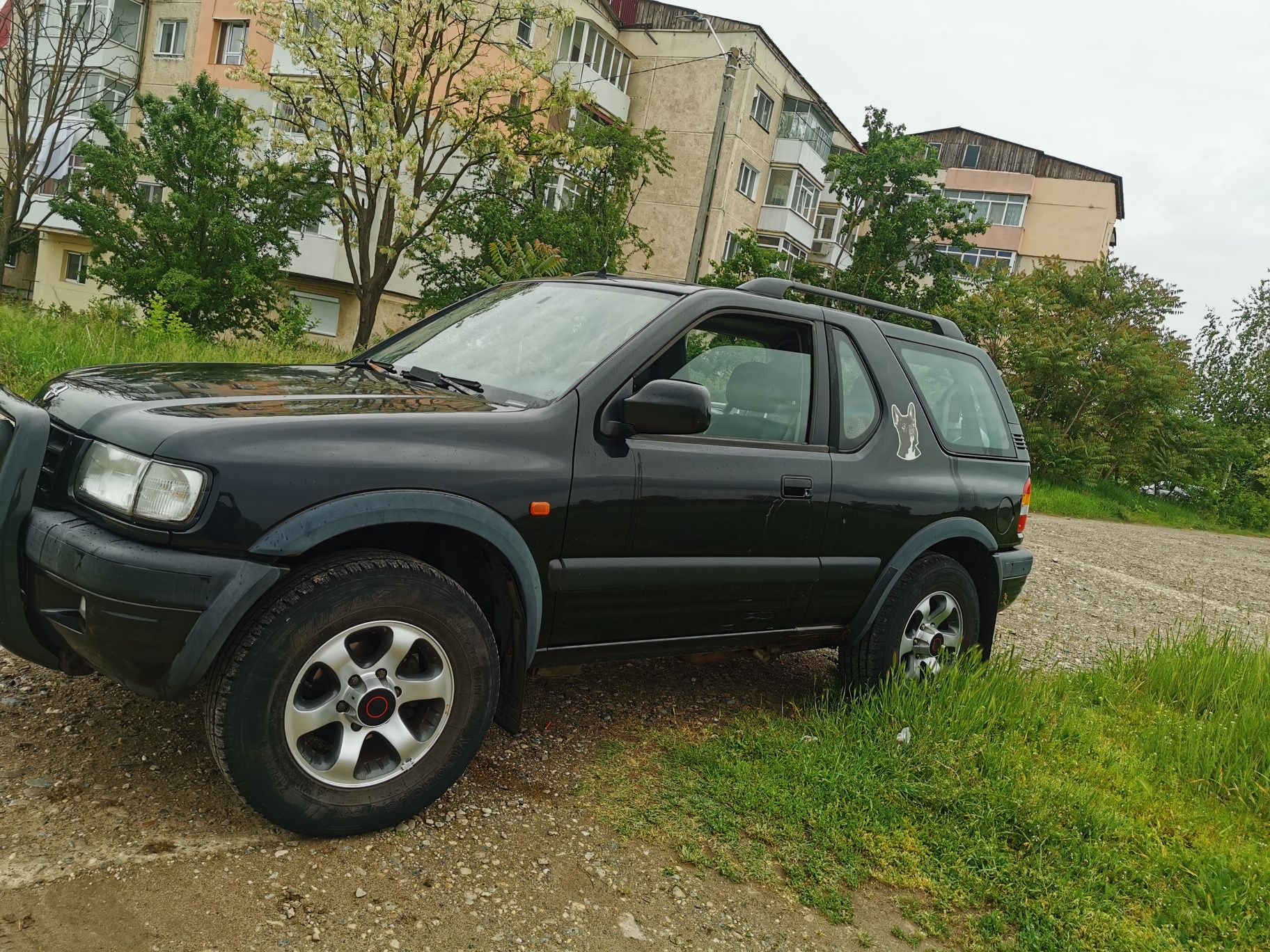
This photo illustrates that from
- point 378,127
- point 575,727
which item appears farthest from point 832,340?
point 378,127

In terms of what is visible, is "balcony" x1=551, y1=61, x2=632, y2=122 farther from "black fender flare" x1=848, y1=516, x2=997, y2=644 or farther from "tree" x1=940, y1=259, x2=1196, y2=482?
"black fender flare" x1=848, y1=516, x2=997, y2=644

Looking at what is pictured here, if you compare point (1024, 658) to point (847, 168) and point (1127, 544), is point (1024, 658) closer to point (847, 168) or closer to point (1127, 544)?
point (1127, 544)

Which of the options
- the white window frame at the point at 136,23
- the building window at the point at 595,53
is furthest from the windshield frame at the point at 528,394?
the white window frame at the point at 136,23

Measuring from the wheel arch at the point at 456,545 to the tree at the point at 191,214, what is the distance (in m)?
17.6

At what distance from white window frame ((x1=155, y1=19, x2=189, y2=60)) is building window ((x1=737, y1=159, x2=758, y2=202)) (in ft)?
63.3

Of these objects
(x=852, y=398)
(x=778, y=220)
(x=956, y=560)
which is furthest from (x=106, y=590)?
(x=778, y=220)

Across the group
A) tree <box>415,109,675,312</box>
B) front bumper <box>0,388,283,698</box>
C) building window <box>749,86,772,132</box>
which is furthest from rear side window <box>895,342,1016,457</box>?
building window <box>749,86,772,132</box>

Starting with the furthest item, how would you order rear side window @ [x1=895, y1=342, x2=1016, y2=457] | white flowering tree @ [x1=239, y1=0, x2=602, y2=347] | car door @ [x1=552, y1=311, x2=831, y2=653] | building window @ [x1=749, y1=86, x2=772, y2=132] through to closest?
1. building window @ [x1=749, y1=86, x2=772, y2=132]
2. white flowering tree @ [x1=239, y1=0, x2=602, y2=347]
3. rear side window @ [x1=895, y1=342, x2=1016, y2=457]
4. car door @ [x1=552, y1=311, x2=831, y2=653]

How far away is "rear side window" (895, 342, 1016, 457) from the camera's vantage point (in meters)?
4.60

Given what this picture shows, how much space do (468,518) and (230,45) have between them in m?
34.5

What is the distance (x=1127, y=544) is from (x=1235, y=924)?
577 inches

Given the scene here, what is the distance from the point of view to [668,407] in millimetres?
3221

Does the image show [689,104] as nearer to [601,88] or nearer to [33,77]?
[601,88]

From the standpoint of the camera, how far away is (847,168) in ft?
96.7
